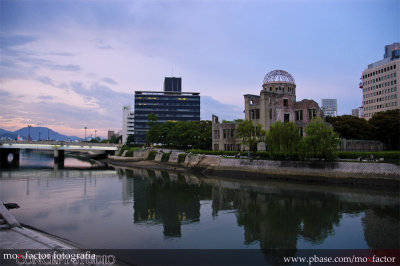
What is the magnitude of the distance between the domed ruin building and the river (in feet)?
85.9

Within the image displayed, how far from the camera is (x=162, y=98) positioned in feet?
616

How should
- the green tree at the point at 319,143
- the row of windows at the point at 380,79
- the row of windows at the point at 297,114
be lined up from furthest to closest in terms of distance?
the row of windows at the point at 380,79 < the row of windows at the point at 297,114 < the green tree at the point at 319,143

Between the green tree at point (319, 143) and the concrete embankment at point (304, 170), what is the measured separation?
7.46 ft

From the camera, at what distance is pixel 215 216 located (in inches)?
1249

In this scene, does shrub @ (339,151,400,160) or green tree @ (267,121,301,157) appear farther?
green tree @ (267,121,301,157)

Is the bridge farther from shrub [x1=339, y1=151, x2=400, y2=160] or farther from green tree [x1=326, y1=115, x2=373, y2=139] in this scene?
shrub [x1=339, y1=151, x2=400, y2=160]

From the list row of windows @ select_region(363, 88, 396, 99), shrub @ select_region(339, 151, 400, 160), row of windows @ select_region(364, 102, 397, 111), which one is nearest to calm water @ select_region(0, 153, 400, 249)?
shrub @ select_region(339, 151, 400, 160)

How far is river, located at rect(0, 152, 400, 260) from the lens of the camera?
2331 cm

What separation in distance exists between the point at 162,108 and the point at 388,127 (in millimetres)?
136937

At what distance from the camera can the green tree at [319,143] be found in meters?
Answer: 49.8

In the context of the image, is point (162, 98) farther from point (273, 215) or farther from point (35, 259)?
point (35, 259)

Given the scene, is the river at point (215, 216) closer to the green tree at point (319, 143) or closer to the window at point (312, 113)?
the green tree at point (319, 143)

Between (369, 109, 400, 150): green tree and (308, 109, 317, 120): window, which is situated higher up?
(308, 109, 317, 120): window

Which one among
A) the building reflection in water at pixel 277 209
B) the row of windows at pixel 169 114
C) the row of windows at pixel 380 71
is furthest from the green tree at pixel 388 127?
the row of windows at pixel 169 114
